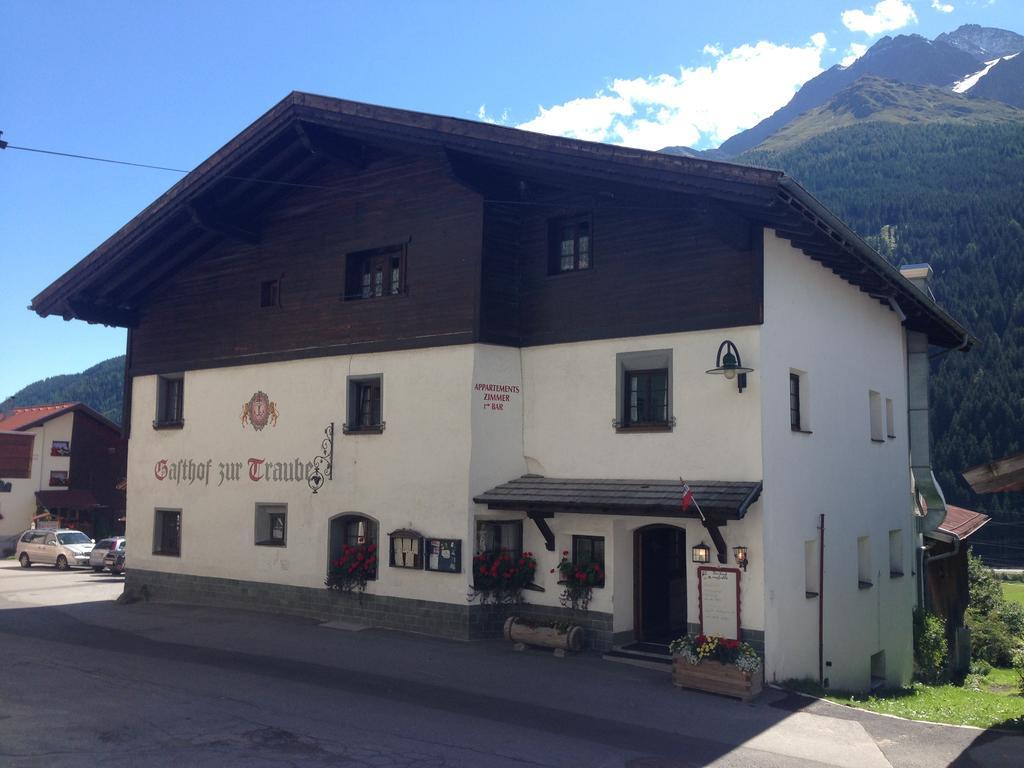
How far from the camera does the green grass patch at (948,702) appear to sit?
42.7 ft

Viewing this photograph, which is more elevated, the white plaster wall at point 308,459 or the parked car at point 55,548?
the white plaster wall at point 308,459

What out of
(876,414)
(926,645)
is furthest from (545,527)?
(926,645)

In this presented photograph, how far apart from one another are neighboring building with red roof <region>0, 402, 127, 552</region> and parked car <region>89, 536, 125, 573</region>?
534 inches

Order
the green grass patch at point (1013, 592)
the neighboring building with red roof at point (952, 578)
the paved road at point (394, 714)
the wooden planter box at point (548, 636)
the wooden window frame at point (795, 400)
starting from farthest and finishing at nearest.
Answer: the green grass patch at point (1013, 592)
the neighboring building with red roof at point (952, 578)
the wooden window frame at point (795, 400)
the wooden planter box at point (548, 636)
the paved road at point (394, 714)

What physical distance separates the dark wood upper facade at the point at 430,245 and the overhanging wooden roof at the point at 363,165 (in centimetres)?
4

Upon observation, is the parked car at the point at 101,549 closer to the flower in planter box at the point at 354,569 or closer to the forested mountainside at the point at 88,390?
the flower in planter box at the point at 354,569

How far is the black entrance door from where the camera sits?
629 inches

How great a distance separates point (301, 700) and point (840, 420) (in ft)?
34.8

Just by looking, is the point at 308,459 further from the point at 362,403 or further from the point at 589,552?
the point at 589,552

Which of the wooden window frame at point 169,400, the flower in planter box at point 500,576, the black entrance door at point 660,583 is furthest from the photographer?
the wooden window frame at point 169,400

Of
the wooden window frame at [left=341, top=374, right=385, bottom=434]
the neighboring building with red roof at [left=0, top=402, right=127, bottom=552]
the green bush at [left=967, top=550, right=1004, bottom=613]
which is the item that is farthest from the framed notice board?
the neighboring building with red roof at [left=0, top=402, right=127, bottom=552]

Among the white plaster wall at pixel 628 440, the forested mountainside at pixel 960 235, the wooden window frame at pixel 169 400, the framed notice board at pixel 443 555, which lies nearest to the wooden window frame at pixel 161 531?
the wooden window frame at pixel 169 400

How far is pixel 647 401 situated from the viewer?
1573cm

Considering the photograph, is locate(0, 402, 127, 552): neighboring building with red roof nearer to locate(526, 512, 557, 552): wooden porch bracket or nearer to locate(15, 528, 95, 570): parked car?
locate(15, 528, 95, 570): parked car
